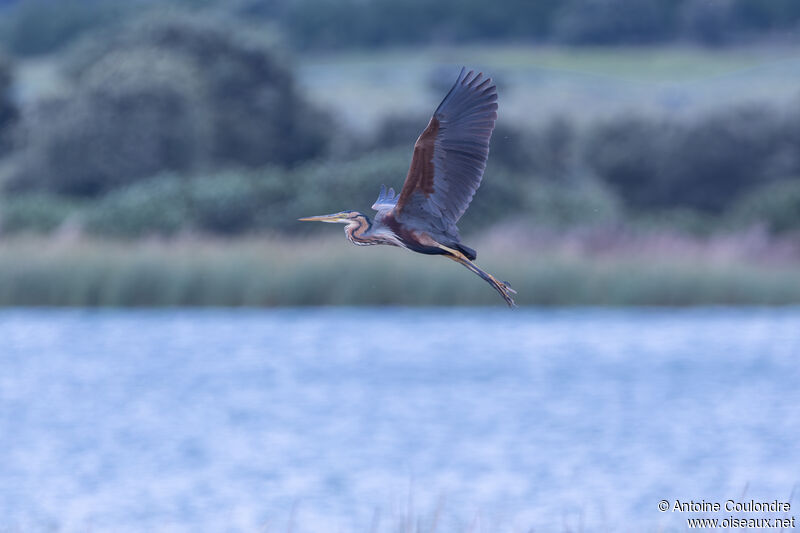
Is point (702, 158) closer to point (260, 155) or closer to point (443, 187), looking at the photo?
point (260, 155)

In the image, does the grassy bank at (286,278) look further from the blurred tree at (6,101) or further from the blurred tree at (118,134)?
the blurred tree at (6,101)

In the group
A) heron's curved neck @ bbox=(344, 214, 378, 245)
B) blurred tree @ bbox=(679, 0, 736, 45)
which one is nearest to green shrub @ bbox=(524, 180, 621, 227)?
heron's curved neck @ bbox=(344, 214, 378, 245)

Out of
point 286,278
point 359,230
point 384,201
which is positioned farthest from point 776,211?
point 359,230

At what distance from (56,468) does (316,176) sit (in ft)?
36.9

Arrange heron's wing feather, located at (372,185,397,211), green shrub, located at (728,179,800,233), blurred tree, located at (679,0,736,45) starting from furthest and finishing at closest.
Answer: blurred tree, located at (679,0,736,45) → green shrub, located at (728,179,800,233) → heron's wing feather, located at (372,185,397,211)

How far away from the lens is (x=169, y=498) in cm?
1012

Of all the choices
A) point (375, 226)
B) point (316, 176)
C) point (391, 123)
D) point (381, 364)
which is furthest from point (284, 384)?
point (391, 123)

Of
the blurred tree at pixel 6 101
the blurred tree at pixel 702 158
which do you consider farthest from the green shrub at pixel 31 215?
the blurred tree at pixel 702 158

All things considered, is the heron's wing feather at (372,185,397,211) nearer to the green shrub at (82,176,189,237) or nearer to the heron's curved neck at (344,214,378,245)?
the heron's curved neck at (344,214,378,245)

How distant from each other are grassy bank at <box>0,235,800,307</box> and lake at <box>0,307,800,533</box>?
0.34 m

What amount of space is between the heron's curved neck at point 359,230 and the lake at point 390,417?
1763mm

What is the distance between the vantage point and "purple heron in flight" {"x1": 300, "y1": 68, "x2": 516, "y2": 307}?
4559 mm

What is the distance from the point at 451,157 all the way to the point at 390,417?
7912mm

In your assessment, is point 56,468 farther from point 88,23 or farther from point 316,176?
point 88,23
